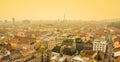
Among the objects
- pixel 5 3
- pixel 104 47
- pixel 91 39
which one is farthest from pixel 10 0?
pixel 104 47

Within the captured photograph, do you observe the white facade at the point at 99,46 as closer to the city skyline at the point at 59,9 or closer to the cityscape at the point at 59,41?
the cityscape at the point at 59,41

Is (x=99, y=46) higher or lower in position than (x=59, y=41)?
lower

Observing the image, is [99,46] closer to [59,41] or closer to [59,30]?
[59,41]

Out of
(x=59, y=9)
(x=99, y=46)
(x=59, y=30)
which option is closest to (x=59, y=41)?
(x=59, y=30)

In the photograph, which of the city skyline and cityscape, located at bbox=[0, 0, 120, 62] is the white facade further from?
the city skyline

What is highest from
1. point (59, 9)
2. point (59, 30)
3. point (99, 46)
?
point (59, 9)

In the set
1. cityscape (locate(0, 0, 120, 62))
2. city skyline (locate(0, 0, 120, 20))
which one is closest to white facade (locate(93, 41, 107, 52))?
cityscape (locate(0, 0, 120, 62))

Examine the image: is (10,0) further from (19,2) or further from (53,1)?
(53,1)
